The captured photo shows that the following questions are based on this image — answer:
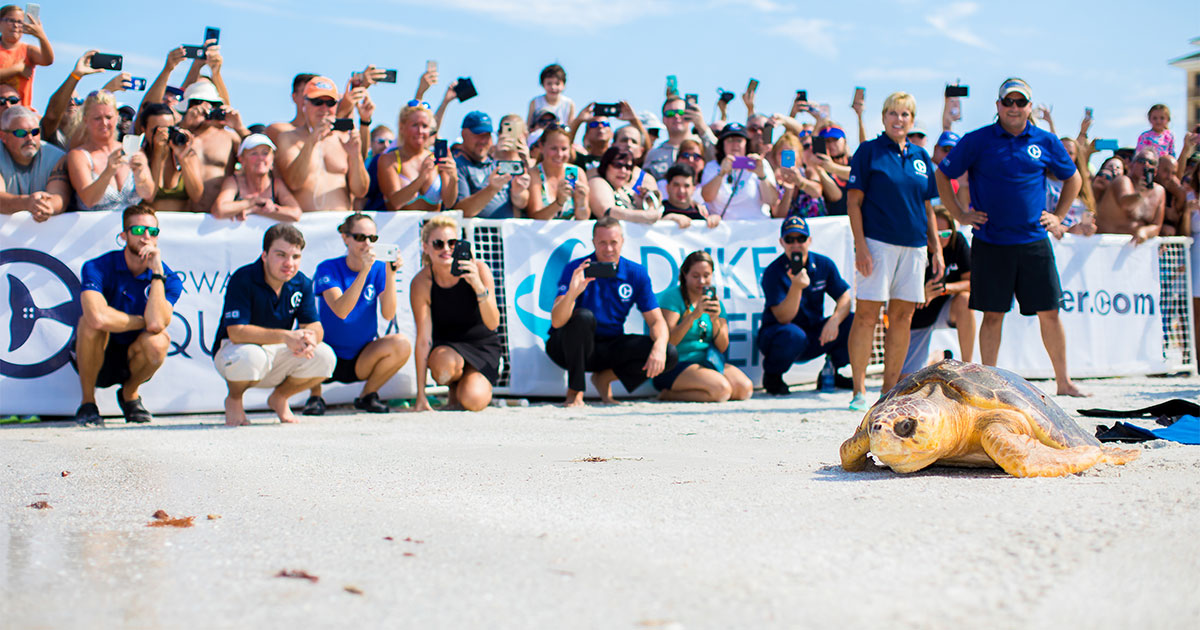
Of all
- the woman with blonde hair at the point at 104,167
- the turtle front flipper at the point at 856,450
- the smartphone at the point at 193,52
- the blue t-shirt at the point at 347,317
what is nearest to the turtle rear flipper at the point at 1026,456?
the turtle front flipper at the point at 856,450

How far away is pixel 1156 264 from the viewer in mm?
9773

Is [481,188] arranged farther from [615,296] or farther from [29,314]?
[29,314]

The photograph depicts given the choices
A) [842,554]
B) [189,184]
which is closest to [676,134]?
[189,184]

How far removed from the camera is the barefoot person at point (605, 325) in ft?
23.8

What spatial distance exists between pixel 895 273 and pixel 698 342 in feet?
5.54

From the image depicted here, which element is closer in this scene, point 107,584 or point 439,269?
point 107,584

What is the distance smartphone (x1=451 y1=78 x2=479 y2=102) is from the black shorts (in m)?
4.41

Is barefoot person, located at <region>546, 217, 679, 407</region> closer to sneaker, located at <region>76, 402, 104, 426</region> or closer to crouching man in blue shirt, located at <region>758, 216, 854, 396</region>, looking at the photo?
crouching man in blue shirt, located at <region>758, 216, 854, 396</region>

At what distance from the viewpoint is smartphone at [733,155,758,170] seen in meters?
8.70

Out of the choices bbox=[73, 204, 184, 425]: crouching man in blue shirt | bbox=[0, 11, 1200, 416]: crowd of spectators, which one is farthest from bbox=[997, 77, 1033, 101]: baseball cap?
bbox=[73, 204, 184, 425]: crouching man in blue shirt

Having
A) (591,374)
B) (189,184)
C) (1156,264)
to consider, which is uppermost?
(189,184)

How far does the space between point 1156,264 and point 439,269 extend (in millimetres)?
6966

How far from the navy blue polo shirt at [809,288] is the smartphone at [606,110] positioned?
7.61 ft

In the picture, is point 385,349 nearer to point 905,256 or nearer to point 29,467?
point 29,467
